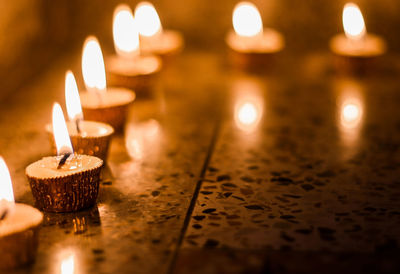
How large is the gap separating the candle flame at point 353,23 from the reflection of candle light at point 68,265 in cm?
151

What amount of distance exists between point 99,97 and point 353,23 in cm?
106

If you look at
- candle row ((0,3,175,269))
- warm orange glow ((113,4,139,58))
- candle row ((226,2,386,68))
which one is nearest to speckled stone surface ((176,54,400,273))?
candle row ((226,2,386,68))

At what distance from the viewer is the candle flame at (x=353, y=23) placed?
7.17ft

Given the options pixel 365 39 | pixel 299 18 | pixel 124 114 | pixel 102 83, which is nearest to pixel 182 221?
pixel 124 114

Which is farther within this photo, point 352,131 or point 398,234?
point 352,131

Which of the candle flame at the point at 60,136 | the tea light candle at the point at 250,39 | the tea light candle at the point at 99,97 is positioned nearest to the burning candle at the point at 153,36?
the tea light candle at the point at 250,39

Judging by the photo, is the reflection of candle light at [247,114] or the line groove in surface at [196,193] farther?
the reflection of candle light at [247,114]

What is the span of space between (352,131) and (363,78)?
1.72 feet

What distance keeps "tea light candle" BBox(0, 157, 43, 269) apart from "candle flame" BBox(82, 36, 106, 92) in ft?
2.25

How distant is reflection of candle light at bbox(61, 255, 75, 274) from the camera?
0.97m

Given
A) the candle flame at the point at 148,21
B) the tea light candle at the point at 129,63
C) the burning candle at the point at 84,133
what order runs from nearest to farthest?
the burning candle at the point at 84,133, the tea light candle at the point at 129,63, the candle flame at the point at 148,21

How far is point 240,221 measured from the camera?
113cm

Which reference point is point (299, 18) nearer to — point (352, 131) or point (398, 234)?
point (352, 131)

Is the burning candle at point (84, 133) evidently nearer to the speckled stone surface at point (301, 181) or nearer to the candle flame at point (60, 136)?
the candle flame at point (60, 136)
